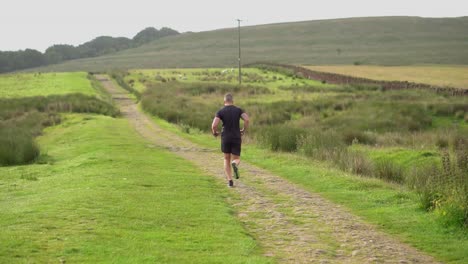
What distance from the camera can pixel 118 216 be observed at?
1126 cm

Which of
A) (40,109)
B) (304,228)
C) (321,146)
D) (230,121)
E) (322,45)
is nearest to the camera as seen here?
(304,228)

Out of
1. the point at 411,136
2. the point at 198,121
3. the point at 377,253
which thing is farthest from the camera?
the point at 198,121

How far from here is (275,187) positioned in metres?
15.6

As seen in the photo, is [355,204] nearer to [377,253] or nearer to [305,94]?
[377,253]

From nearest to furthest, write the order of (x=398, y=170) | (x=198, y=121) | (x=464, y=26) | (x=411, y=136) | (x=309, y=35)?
(x=398, y=170) → (x=411, y=136) → (x=198, y=121) → (x=464, y=26) → (x=309, y=35)

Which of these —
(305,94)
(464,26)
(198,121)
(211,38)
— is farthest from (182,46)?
(198,121)

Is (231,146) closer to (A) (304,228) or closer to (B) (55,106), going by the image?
(A) (304,228)

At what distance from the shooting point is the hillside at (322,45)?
125969 mm

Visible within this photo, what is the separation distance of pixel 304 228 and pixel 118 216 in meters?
3.15

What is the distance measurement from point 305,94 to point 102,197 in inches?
2053

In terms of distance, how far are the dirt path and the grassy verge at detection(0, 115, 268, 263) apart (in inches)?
17.5

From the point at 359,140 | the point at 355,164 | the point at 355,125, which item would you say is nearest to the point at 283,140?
the point at 355,164

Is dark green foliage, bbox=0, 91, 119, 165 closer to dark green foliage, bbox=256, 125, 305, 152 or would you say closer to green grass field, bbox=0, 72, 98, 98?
green grass field, bbox=0, 72, 98, 98

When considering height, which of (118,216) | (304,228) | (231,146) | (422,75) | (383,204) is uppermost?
(231,146)
